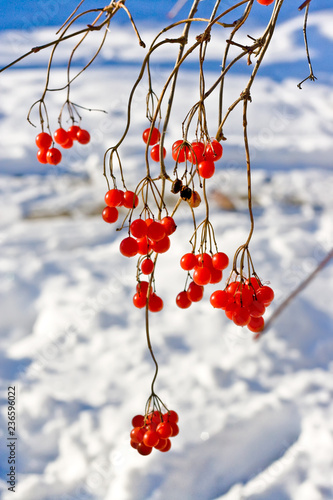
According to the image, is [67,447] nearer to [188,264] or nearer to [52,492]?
[52,492]

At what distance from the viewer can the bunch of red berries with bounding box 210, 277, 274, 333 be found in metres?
0.60

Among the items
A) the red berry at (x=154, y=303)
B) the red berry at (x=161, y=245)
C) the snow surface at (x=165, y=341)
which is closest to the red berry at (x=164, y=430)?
the red berry at (x=154, y=303)

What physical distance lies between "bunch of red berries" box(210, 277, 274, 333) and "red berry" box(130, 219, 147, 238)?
13 cm

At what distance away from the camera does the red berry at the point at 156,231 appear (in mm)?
528

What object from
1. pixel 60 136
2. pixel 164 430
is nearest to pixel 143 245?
pixel 164 430

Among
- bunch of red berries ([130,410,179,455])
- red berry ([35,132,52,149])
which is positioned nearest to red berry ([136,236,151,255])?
bunch of red berries ([130,410,179,455])

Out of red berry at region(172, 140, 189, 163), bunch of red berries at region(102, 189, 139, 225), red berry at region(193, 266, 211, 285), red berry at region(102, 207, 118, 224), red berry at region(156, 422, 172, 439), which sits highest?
red berry at region(172, 140, 189, 163)

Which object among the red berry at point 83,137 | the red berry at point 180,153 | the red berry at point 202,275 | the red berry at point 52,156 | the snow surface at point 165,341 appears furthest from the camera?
the snow surface at point 165,341

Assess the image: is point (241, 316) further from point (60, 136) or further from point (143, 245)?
point (60, 136)

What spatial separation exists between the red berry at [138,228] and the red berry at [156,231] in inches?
0.6

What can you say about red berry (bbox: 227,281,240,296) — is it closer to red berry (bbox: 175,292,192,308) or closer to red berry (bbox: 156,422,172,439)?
red berry (bbox: 175,292,192,308)

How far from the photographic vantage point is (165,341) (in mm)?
1931

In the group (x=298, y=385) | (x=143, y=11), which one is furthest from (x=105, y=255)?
(x=143, y=11)

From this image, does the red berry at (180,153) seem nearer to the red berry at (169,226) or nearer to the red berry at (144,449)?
the red berry at (169,226)
